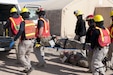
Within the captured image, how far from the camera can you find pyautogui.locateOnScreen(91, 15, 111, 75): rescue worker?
7.00 metres

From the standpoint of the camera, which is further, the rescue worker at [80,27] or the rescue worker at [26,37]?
the rescue worker at [80,27]

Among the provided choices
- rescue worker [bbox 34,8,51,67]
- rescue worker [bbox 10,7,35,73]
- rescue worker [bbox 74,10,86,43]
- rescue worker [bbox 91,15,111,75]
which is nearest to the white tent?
rescue worker [bbox 74,10,86,43]

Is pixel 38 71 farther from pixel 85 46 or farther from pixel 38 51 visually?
pixel 85 46

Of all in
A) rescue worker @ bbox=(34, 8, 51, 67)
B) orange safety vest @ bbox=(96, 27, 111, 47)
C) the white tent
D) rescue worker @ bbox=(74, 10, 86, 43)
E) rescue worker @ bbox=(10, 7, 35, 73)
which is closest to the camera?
orange safety vest @ bbox=(96, 27, 111, 47)

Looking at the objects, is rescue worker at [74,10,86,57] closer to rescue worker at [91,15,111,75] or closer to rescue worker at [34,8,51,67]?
rescue worker at [34,8,51,67]

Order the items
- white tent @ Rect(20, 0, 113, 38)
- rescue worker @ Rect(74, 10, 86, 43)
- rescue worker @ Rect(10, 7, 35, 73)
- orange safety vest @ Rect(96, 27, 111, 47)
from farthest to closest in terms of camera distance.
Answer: white tent @ Rect(20, 0, 113, 38) → rescue worker @ Rect(74, 10, 86, 43) → rescue worker @ Rect(10, 7, 35, 73) → orange safety vest @ Rect(96, 27, 111, 47)

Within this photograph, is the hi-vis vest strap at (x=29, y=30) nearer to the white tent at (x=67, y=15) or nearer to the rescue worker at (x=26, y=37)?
the rescue worker at (x=26, y=37)

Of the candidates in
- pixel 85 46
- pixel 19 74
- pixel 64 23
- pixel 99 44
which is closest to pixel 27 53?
pixel 19 74

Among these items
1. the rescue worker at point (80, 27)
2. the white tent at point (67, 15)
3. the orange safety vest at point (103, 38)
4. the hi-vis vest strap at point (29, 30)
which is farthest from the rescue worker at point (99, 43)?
the white tent at point (67, 15)

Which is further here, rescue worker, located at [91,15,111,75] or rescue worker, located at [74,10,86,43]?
rescue worker, located at [74,10,86,43]

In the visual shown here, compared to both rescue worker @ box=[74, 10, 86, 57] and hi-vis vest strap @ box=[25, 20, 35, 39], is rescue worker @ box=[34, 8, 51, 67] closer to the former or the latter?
hi-vis vest strap @ box=[25, 20, 35, 39]

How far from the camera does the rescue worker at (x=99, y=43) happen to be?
7.00 meters

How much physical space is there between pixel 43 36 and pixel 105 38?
2158mm

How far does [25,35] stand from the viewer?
7.66 m
